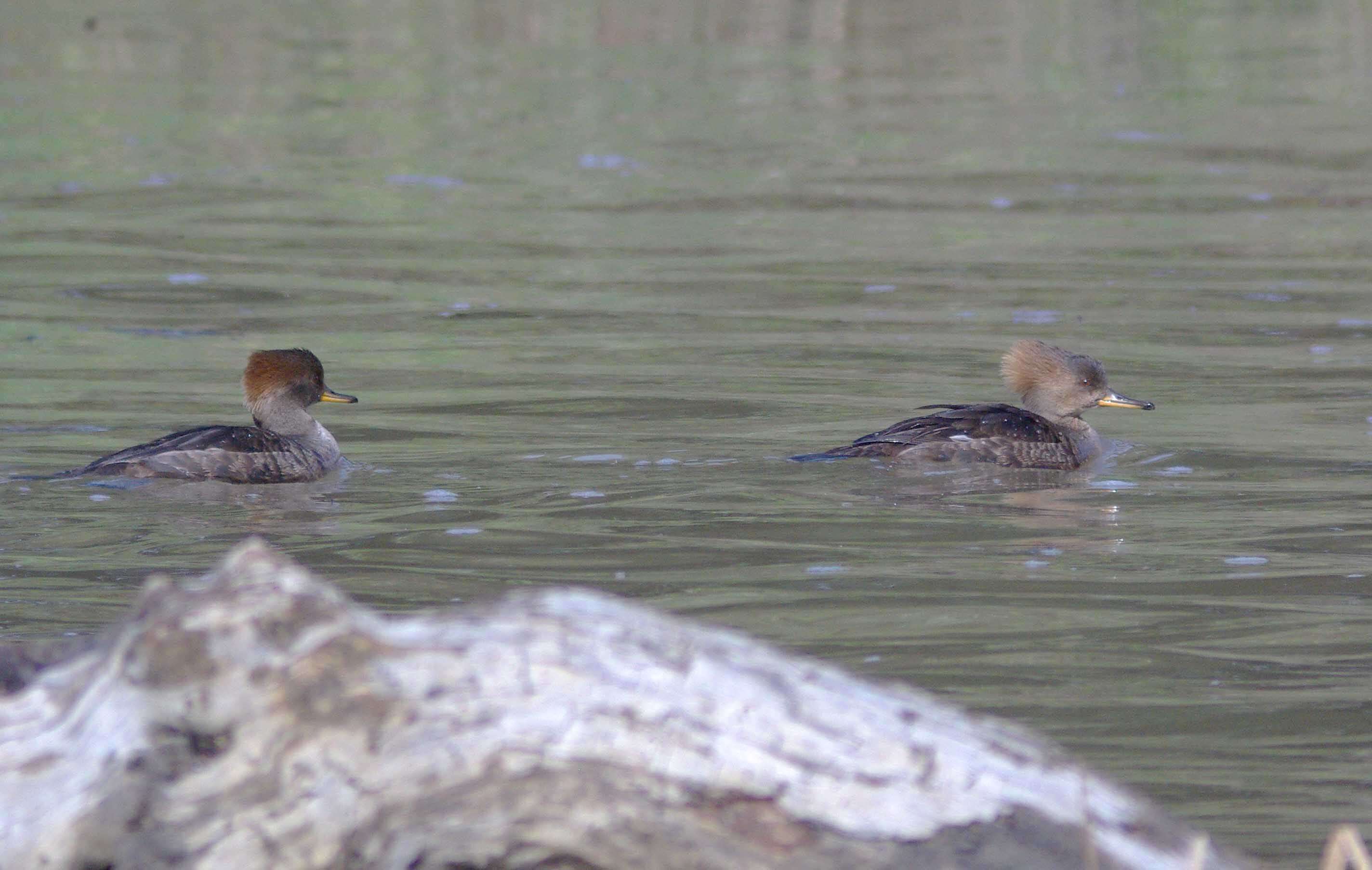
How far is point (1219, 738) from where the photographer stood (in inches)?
190

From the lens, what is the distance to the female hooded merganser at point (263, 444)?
7.60 metres

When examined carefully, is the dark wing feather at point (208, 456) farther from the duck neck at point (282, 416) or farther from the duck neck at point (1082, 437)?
the duck neck at point (1082, 437)

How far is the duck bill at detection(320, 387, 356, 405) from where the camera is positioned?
8641mm

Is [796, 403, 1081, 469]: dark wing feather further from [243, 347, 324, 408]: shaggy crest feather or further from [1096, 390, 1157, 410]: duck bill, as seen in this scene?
[243, 347, 324, 408]: shaggy crest feather

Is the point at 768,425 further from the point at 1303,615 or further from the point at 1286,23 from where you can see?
the point at 1286,23

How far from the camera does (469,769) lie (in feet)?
10.3

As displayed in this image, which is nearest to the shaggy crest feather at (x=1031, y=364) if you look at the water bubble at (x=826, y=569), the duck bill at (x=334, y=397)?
the water bubble at (x=826, y=569)

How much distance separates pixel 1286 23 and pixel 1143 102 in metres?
9.60

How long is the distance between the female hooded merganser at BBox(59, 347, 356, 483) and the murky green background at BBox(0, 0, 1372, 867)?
0.37 ft

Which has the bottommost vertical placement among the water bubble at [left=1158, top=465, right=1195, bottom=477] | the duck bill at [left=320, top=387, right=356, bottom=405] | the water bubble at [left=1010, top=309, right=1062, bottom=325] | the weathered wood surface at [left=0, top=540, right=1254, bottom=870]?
the water bubble at [left=1158, top=465, right=1195, bottom=477]

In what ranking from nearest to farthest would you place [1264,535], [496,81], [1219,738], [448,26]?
[1219,738]
[1264,535]
[496,81]
[448,26]

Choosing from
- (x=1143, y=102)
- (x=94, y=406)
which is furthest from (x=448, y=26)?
(x=94, y=406)

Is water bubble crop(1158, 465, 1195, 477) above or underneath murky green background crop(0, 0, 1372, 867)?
underneath

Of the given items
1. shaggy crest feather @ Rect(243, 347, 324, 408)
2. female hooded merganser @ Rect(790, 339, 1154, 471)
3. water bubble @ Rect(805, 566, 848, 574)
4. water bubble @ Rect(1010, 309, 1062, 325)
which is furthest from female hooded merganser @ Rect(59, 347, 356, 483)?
water bubble @ Rect(1010, 309, 1062, 325)
